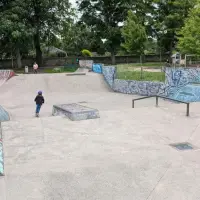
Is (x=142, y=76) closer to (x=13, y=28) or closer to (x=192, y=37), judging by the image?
(x=192, y=37)

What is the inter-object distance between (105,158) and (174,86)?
16.1 m

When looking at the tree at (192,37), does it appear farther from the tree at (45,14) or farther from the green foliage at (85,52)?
the green foliage at (85,52)

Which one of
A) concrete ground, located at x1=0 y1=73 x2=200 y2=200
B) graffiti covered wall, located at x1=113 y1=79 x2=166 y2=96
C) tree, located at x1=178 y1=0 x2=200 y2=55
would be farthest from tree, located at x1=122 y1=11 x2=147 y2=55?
concrete ground, located at x1=0 y1=73 x2=200 y2=200

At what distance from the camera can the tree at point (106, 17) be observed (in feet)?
147

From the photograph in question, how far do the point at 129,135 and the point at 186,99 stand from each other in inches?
463

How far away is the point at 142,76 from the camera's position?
83.4 feet

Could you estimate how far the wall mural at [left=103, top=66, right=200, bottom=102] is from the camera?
2006cm

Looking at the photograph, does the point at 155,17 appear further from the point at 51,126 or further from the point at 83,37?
the point at 51,126

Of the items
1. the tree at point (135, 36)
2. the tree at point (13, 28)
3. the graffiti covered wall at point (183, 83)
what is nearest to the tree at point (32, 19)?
the tree at point (13, 28)

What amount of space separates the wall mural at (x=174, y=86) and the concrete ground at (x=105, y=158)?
7.32 meters

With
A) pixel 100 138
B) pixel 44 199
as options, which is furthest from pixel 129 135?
pixel 44 199

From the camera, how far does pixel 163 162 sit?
23.0 ft

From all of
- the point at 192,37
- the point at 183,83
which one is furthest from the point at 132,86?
the point at 192,37

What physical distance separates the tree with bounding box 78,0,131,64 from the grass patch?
18.4 meters
